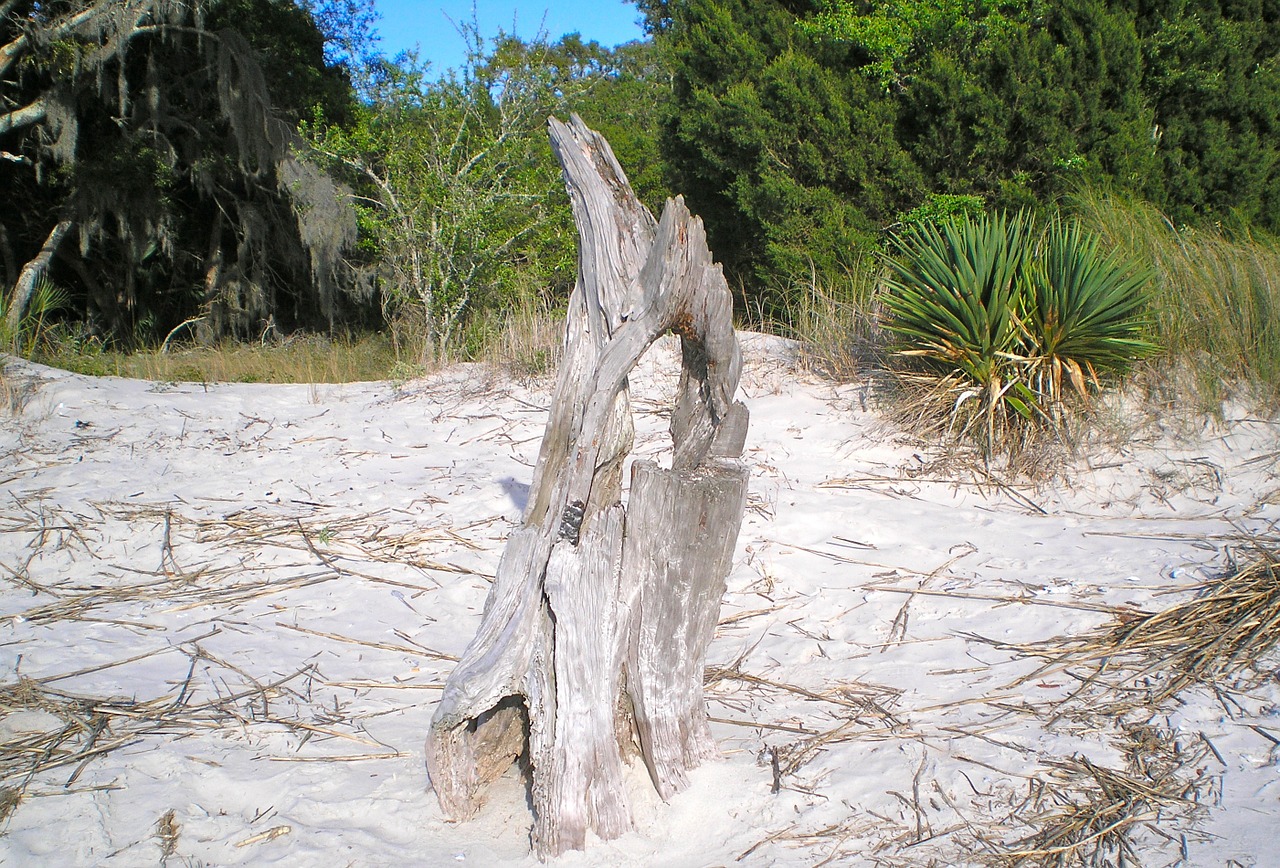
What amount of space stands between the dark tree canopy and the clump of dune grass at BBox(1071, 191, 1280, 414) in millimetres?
9107

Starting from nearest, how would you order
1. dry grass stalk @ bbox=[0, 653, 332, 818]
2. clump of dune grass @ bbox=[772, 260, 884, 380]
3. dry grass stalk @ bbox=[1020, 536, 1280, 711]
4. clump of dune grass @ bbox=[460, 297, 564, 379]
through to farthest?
dry grass stalk @ bbox=[0, 653, 332, 818] < dry grass stalk @ bbox=[1020, 536, 1280, 711] < clump of dune grass @ bbox=[772, 260, 884, 380] < clump of dune grass @ bbox=[460, 297, 564, 379]

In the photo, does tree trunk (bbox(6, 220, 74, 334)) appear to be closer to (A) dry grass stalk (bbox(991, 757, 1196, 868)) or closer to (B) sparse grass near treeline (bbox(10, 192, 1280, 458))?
(B) sparse grass near treeline (bbox(10, 192, 1280, 458))

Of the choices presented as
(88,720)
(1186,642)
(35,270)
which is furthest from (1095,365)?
(35,270)

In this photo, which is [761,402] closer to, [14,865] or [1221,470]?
[1221,470]

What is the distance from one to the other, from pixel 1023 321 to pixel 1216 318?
1554mm

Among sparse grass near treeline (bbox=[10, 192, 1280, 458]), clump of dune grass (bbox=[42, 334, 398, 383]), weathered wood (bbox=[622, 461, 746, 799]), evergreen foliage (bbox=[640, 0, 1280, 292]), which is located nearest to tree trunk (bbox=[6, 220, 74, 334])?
clump of dune grass (bbox=[42, 334, 398, 383])

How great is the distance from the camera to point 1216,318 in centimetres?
655

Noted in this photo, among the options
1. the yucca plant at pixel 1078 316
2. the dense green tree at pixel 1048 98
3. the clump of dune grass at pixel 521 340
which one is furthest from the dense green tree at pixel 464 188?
the yucca plant at pixel 1078 316

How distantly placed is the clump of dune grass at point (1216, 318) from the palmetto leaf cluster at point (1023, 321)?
42 cm

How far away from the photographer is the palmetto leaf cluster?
19.7 ft

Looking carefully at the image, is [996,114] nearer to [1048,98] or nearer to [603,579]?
[1048,98]

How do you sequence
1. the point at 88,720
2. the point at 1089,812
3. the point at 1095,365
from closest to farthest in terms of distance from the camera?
the point at 1089,812, the point at 88,720, the point at 1095,365

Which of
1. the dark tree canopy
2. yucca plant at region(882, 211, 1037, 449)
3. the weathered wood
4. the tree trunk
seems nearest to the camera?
the weathered wood

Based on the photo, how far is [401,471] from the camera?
647 centimetres
